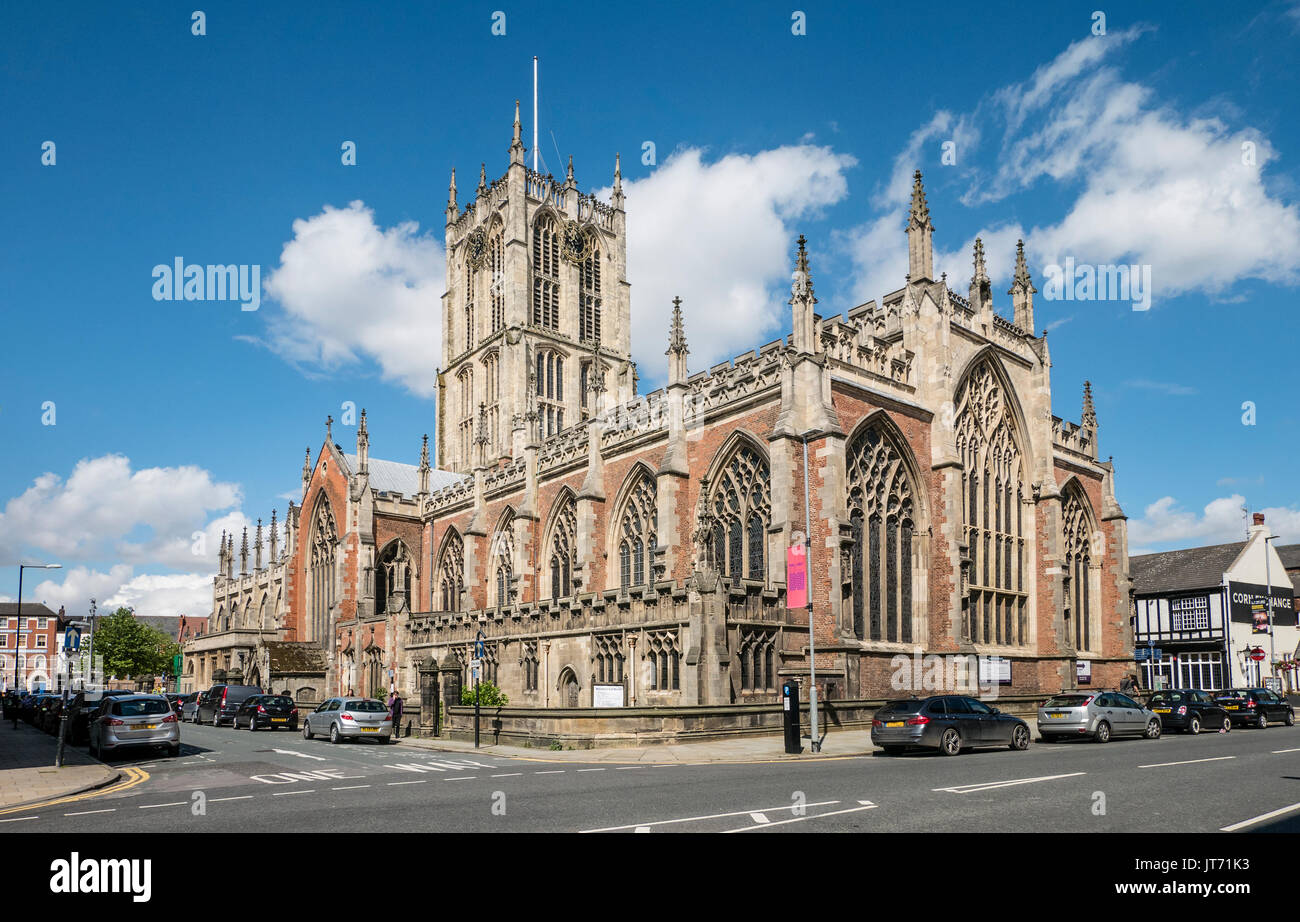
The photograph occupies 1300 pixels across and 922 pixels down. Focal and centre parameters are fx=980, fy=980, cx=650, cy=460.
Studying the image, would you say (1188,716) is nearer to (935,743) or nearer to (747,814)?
(935,743)

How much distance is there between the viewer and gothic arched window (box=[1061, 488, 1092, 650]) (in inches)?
Result: 1690

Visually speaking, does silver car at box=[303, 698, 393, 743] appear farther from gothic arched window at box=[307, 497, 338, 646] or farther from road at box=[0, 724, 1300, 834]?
gothic arched window at box=[307, 497, 338, 646]

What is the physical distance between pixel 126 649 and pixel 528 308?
191 ft

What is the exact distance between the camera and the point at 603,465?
139 feet

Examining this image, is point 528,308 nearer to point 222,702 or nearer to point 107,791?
point 222,702

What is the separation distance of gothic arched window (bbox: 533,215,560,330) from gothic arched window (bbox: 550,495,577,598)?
98.7ft

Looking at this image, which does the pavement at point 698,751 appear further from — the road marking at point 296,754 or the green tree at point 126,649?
the green tree at point 126,649

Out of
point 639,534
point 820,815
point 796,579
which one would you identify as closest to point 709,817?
point 820,815

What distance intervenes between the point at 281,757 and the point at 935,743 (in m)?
15.4

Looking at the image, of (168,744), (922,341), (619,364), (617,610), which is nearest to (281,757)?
(168,744)

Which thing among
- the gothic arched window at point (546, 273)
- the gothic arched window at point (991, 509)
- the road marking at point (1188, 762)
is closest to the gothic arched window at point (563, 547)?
the gothic arched window at point (991, 509)

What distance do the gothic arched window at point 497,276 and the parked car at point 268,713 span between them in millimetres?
38939

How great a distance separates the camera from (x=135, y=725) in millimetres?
24344
